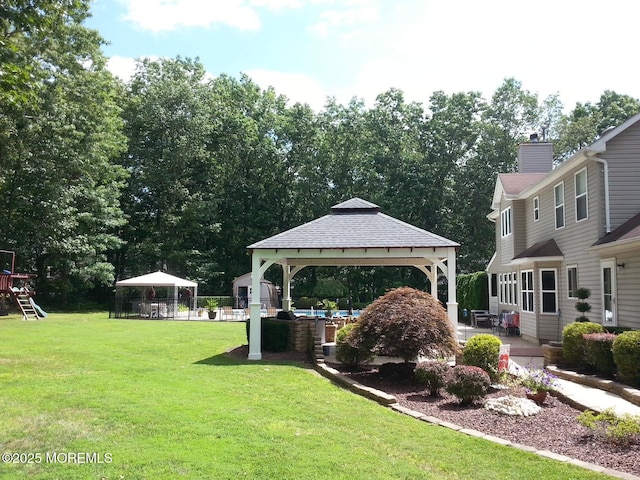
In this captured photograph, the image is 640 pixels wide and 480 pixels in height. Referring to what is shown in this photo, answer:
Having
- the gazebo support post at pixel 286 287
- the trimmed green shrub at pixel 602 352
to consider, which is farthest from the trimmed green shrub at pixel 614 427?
the gazebo support post at pixel 286 287

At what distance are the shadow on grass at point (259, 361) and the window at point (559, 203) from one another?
29.3 ft

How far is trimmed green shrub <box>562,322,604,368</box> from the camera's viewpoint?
1030 centimetres

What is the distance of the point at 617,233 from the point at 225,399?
32.8 feet

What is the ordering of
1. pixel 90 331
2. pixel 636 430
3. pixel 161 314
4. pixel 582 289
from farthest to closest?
pixel 161 314 < pixel 90 331 < pixel 582 289 < pixel 636 430

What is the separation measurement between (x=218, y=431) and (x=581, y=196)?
12.3 m

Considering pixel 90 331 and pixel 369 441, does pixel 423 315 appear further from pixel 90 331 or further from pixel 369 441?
pixel 90 331

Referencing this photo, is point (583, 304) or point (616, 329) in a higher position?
point (583, 304)

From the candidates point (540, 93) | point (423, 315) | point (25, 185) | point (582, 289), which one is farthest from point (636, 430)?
point (540, 93)

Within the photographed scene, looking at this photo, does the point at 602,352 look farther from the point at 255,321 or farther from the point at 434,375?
the point at 255,321

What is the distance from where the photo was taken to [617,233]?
478 inches

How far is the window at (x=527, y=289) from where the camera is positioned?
58.0 feet

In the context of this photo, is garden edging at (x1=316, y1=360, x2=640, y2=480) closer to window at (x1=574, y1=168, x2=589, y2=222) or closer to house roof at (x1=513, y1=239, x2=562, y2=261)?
window at (x1=574, y1=168, x2=589, y2=222)

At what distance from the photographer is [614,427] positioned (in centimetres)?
559

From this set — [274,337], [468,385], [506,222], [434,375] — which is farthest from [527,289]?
[468,385]
